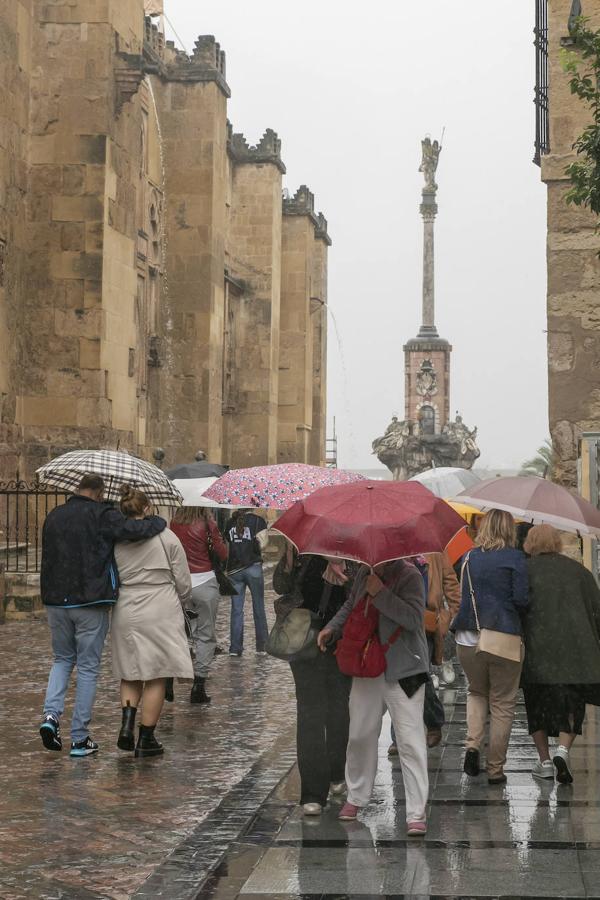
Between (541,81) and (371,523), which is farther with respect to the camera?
(541,81)

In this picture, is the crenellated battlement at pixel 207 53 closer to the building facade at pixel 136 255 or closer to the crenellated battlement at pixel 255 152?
the building facade at pixel 136 255

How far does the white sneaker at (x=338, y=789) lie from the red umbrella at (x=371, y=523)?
158 centimetres

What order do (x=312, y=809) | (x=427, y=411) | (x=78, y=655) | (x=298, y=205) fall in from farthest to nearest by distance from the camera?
1. (x=427, y=411)
2. (x=298, y=205)
3. (x=78, y=655)
4. (x=312, y=809)

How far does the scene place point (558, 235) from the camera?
39.1 feet

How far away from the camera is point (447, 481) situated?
13.9 meters

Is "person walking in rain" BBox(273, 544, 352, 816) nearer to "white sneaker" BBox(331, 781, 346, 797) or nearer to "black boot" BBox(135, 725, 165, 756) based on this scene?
"white sneaker" BBox(331, 781, 346, 797)

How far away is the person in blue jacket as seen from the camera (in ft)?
27.0

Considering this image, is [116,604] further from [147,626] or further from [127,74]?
[127,74]

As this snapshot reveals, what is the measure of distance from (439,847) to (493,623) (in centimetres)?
182

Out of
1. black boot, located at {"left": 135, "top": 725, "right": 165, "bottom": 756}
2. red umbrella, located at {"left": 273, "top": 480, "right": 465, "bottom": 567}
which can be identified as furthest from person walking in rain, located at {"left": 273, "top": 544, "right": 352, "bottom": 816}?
black boot, located at {"left": 135, "top": 725, "right": 165, "bottom": 756}

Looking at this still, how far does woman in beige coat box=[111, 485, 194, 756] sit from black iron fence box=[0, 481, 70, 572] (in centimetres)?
1039

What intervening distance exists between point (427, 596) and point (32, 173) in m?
15.0

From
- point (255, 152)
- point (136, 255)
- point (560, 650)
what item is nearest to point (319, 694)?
point (560, 650)

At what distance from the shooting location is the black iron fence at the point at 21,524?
20.3 m
